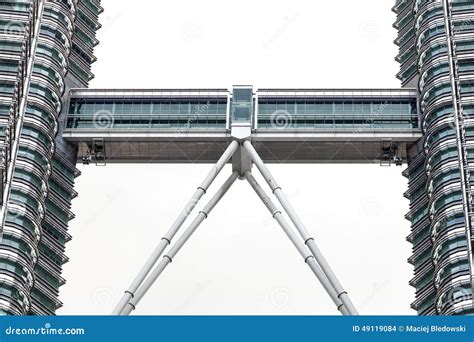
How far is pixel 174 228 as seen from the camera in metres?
111

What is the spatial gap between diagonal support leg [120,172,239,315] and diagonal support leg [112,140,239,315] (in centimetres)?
52

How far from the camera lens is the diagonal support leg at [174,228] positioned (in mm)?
106500

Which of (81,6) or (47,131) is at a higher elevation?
(81,6)

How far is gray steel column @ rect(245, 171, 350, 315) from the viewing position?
107 m

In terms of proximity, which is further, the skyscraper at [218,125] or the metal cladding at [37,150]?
the skyscraper at [218,125]

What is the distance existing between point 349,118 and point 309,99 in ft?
15.8

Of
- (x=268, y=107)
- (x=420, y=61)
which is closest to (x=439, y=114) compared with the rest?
(x=420, y=61)

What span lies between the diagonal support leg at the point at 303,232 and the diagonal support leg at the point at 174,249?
4384 mm

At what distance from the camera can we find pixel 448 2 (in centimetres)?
12006
